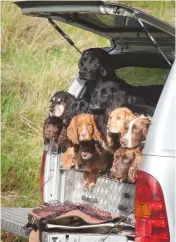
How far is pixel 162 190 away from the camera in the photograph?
3805 millimetres

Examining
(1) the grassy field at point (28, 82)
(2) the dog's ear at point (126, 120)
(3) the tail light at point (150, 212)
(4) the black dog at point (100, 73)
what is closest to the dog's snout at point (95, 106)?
(2) the dog's ear at point (126, 120)

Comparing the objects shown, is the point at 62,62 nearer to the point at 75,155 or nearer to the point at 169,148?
the point at 75,155

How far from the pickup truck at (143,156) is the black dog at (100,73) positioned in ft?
0.43

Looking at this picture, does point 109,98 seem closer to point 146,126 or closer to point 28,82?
point 146,126

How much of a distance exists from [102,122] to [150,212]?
0.97 m

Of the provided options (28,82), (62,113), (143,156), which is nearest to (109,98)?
(62,113)

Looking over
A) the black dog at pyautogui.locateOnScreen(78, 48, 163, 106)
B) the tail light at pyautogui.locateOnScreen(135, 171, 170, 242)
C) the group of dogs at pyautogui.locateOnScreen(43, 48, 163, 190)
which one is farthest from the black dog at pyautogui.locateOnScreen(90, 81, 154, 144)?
the tail light at pyautogui.locateOnScreen(135, 171, 170, 242)

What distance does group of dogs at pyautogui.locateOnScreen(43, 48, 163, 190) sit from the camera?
14.1 ft

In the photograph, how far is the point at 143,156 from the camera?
3.87 m

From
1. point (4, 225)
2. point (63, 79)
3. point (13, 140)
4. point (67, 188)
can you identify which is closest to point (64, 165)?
point (67, 188)

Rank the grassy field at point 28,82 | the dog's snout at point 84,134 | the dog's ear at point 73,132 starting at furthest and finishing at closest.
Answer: the grassy field at point 28,82 → the dog's ear at point 73,132 → the dog's snout at point 84,134

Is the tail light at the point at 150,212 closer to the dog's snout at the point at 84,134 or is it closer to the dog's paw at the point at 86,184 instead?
the dog's snout at the point at 84,134

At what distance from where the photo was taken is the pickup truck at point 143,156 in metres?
3.81

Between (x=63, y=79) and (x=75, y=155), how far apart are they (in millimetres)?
4415
